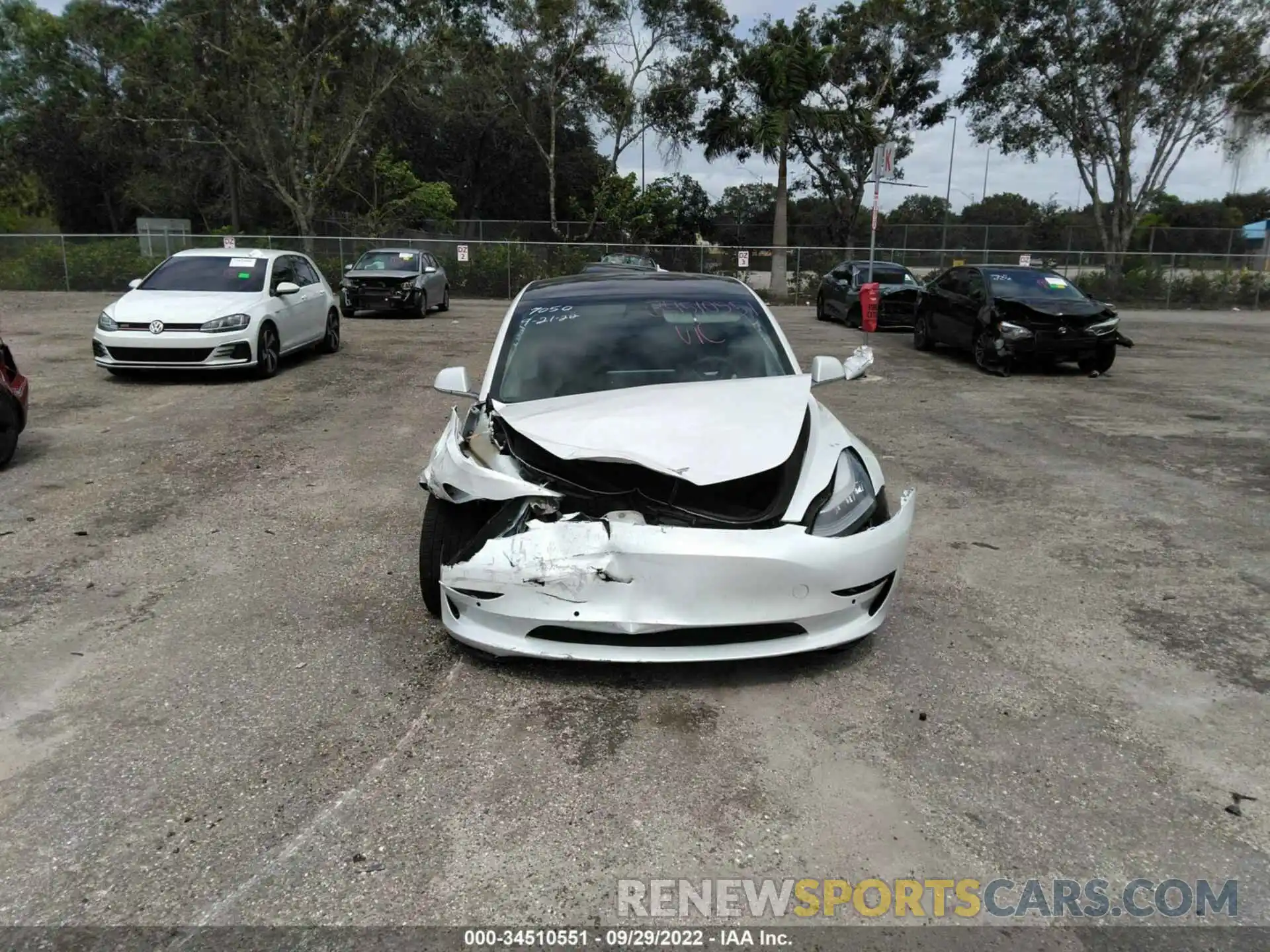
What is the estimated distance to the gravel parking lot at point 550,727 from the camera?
2.69 metres

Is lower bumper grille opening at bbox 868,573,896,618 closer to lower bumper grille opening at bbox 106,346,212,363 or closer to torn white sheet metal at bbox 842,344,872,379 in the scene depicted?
torn white sheet metal at bbox 842,344,872,379

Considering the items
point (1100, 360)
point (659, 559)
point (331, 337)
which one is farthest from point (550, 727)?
point (1100, 360)

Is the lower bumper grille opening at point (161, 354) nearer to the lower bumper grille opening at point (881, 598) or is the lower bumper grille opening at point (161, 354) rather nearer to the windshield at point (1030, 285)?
the lower bumper grille opening at point (881, 598)

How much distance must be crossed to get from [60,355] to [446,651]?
12.4 m

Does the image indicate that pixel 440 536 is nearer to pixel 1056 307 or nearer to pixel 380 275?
pixel 1056 307

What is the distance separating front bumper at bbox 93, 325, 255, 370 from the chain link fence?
18476mm

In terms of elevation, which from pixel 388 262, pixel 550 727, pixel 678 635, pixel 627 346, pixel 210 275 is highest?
pixel 388 262

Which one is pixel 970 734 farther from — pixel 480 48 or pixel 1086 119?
pixel 480 48

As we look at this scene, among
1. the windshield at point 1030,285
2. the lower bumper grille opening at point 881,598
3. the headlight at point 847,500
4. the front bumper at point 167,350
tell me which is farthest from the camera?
the windshield at point 1030,285

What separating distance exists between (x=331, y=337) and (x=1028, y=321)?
10.6 m

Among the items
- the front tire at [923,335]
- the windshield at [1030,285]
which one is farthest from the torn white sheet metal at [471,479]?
the front tire at [923,335]

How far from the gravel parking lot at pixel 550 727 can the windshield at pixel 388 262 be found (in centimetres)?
1499

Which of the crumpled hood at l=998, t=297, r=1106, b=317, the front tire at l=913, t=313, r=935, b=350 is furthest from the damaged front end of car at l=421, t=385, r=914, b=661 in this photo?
the front tire at l=913, t=313, r=935, b=350

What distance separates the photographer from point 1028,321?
1293 cm
